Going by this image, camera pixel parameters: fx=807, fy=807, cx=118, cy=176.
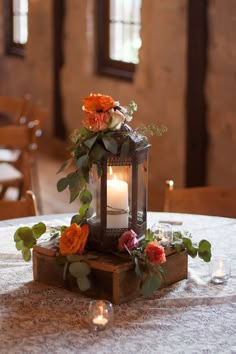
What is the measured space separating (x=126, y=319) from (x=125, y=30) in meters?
4.91

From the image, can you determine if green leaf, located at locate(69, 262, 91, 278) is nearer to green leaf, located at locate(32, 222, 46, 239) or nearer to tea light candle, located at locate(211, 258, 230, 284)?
green leaf, located at locate(32, 222, 46, 239)

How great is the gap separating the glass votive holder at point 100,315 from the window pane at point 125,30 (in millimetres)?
4609

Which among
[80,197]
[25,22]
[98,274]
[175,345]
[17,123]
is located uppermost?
[25,22]

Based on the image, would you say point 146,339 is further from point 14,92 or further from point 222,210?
point 14,92

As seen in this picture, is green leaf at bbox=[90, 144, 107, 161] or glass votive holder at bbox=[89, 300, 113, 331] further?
green leaf at bbox=[90, 144, 107, 161]

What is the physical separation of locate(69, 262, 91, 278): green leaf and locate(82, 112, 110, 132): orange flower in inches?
12.5

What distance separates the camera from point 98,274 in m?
1.88

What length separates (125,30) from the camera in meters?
6.48

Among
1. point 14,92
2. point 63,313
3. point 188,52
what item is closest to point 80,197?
point 63,313

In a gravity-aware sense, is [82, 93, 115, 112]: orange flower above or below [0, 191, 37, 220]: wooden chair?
above

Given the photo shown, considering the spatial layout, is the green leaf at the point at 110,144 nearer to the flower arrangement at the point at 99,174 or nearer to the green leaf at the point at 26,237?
the flower arrangement at the point at 99,174

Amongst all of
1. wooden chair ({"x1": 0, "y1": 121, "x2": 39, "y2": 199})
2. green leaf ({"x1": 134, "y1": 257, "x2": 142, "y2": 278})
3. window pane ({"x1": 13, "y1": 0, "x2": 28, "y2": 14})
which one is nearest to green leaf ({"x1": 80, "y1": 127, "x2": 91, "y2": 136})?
green leaf ({"x1": 134, "y1": 257, "x2": 142, "y2": 278})

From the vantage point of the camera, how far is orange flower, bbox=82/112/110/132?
74.1 inches

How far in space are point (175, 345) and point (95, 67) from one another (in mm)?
5342
